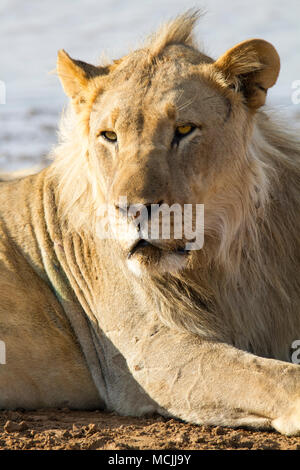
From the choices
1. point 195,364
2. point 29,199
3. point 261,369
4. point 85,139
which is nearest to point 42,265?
point 29,199

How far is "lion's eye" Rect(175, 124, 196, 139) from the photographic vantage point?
173 inches

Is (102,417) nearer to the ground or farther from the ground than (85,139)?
nearer to the ground

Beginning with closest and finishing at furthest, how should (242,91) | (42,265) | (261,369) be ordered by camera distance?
(261,369), (242,91), (42,265)

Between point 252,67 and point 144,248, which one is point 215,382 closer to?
point 144,248

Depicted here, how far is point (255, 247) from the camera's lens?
4.82 metres

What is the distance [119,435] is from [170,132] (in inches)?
59.2

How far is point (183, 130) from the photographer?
4.39 metres

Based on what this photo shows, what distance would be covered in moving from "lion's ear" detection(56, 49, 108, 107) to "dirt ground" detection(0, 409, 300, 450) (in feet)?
5.87

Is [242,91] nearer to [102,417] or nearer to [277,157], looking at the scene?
[277,157]

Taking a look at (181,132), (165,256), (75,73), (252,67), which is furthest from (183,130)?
(75,73)

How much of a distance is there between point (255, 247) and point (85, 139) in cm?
111

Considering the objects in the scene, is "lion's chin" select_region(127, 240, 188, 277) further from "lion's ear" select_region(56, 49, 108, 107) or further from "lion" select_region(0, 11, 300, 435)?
"lion's ear" select_region(56, 49, 108, 107)

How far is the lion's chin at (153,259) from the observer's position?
4.16 m

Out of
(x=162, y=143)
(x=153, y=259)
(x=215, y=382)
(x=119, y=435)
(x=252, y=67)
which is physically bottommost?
(x=119, y=435)
